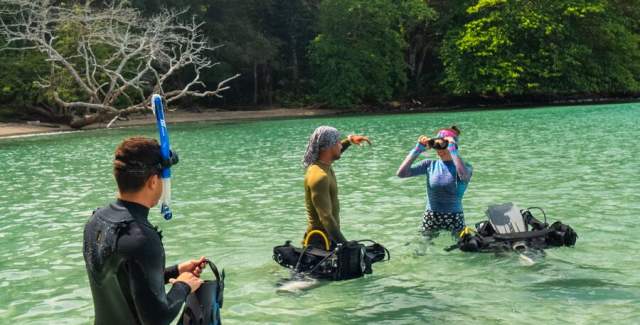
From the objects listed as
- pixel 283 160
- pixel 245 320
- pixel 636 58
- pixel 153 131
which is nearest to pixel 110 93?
pixel 153 131

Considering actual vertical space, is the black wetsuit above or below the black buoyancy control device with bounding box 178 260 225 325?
above

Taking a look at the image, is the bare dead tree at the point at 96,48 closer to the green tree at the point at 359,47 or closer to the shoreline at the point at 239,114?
the shoreline at the point at 239,114

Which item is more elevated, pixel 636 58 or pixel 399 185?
pixel 636 58

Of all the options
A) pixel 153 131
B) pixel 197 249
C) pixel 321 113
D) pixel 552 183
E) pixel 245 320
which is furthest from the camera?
pixel 321 113

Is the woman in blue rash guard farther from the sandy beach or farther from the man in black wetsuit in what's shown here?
the sandy beach

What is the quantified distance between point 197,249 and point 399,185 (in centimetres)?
533

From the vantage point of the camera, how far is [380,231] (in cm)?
870

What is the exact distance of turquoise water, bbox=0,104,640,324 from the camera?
569cm

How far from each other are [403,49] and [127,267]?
47.1m

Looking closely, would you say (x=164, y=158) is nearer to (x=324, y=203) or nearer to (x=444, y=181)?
(x=324, y=203)

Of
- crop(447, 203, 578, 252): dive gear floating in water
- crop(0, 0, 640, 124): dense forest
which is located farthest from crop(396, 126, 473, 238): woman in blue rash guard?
crop(0, 0, 640, 124): dense forest

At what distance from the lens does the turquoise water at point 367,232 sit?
224 inches

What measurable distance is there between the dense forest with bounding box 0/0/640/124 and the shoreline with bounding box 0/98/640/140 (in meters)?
0.96

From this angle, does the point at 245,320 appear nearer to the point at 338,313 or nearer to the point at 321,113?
the point at 338,313
